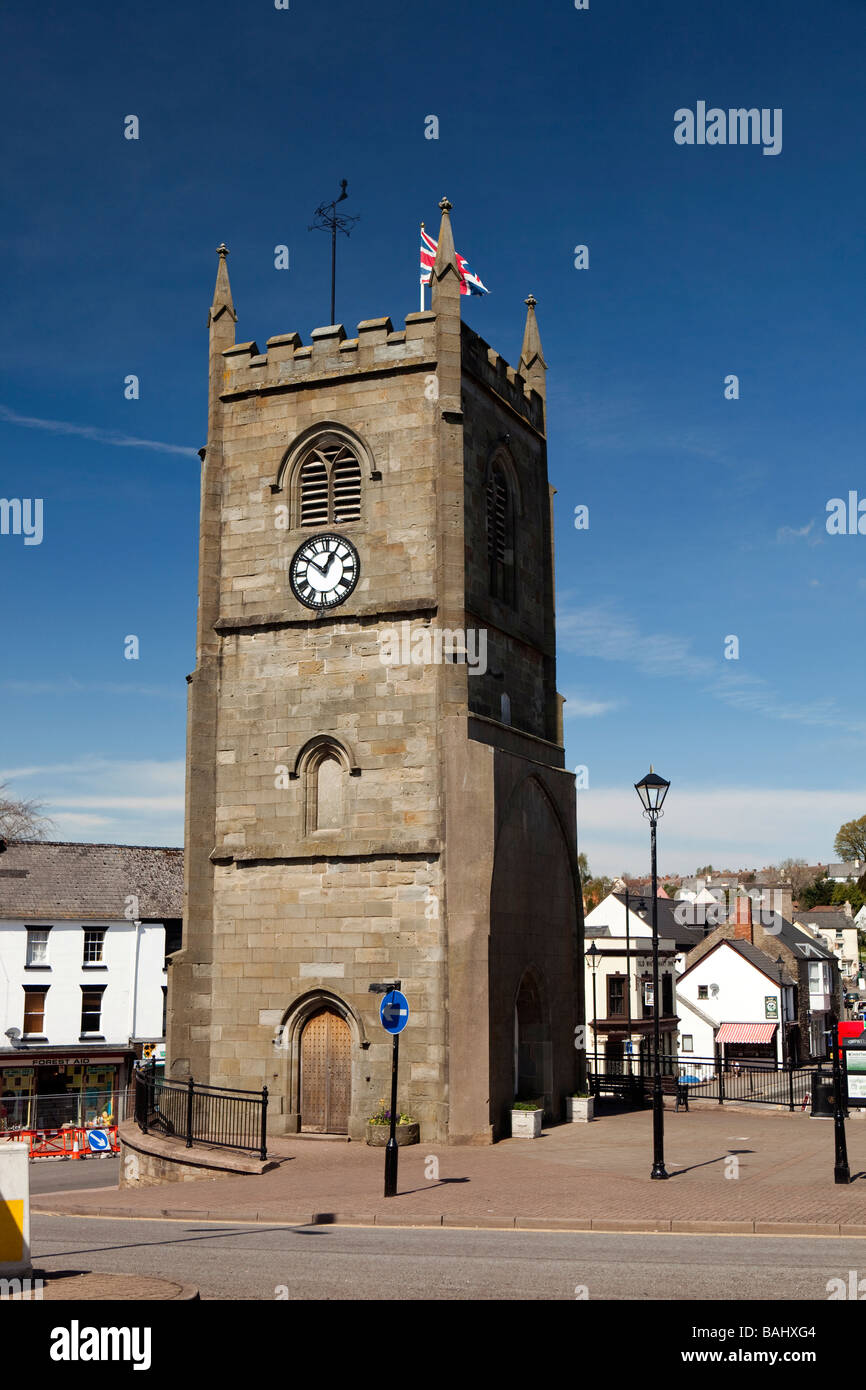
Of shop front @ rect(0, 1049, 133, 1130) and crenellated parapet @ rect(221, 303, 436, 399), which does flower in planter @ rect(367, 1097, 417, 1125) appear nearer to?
crenellated parapet @ rect(221, 303, 436, 399)

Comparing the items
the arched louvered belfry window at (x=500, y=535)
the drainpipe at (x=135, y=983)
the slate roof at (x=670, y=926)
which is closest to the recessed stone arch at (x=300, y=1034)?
the arched louvered belfry window at (x=500, y=535)

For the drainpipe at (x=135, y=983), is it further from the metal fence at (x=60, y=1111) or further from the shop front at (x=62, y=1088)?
the metal fence at (x=60, y=1111)

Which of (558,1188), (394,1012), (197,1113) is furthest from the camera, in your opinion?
(197,1113)

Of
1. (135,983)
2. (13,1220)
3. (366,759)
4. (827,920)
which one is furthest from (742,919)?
(13,1220)

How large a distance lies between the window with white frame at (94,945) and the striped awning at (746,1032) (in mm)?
35166

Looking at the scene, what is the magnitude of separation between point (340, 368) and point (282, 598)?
5423 mm

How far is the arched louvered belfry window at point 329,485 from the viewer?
27875 millimetres

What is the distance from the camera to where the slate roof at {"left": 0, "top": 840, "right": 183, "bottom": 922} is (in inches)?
1992

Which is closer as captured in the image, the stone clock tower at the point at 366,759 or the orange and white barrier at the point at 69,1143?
the stone clock tower at the point at 366,759

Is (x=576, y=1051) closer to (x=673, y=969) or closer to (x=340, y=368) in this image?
(x=340, y=368)

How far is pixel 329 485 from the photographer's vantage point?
28.1m

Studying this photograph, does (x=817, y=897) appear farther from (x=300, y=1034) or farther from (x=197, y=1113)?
(x=197, y=1113)

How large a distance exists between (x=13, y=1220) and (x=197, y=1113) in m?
16.3
